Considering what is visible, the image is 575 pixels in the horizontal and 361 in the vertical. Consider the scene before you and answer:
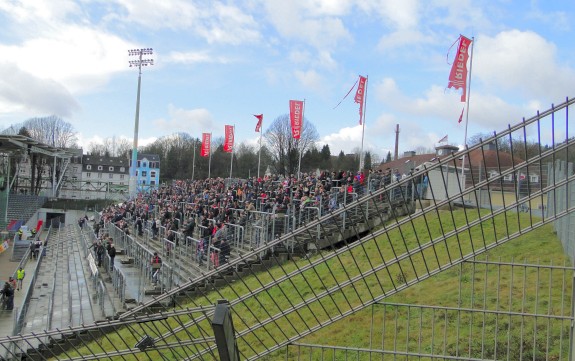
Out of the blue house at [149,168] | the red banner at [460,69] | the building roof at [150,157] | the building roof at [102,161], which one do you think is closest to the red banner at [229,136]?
the red banner at [460,69]

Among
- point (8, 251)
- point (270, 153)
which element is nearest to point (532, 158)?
point (8, 251)

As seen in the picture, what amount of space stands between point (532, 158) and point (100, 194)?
228 feet

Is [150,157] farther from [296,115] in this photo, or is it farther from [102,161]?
[296,115]

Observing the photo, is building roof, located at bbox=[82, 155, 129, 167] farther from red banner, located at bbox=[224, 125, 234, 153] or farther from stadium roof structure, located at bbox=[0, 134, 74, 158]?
red banner, located at bbox=[224, 125, 234, 153]

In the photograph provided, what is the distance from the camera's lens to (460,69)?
2102cm

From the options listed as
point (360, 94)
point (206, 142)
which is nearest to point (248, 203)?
point (360, 94)

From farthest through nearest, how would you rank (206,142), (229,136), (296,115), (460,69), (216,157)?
(216,157) → (206,142) → (229,136) → (296,115) → (460,69)

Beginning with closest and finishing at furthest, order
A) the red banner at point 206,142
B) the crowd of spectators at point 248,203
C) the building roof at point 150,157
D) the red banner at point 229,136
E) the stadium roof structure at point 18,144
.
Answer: the crowd of spectators at point 248,203 → the stadium roof structure at point 18,144 → the red banner at point 229,136 → the red banner at point 206,142 → the building roof at point 150,157

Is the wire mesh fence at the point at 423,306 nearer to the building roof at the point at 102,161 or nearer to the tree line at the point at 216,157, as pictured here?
the tree line at the point at 216,157

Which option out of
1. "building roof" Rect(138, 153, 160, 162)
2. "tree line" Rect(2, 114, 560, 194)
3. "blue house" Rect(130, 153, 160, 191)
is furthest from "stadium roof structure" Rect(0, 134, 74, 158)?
"building roof" Rect(138, 153, 160, 162)

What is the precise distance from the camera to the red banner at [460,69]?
824 inches

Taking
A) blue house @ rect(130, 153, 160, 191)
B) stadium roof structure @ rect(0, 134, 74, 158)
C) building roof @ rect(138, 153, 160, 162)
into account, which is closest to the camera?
stadium roof structure @ rect(0, 134, 74, 158)

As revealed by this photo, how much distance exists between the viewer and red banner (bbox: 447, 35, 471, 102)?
68.6 ft

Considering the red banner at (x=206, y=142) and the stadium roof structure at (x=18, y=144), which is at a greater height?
the red banner at (x=206, y=142)
